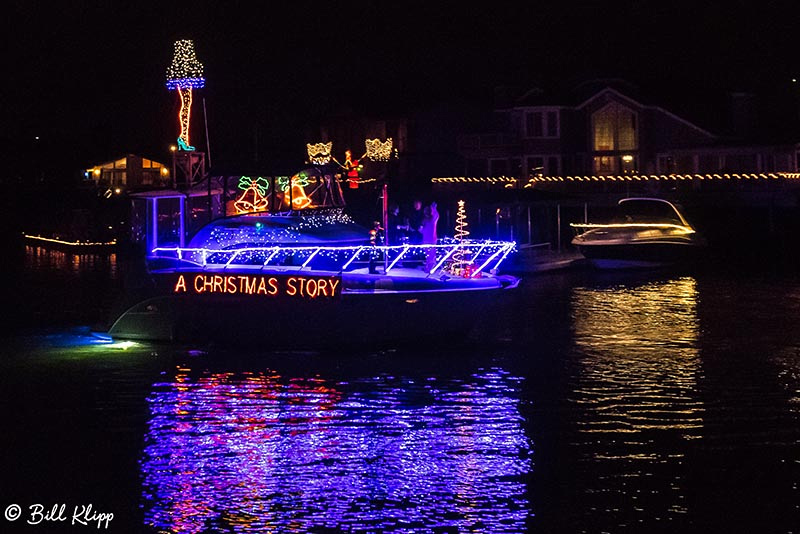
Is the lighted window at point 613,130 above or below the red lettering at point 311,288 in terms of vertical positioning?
above

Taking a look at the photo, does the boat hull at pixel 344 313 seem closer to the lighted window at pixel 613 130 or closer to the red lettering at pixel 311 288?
the red lettering at pixel 311 288

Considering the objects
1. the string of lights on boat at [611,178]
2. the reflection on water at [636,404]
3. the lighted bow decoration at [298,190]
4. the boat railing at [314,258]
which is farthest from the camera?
the string of lights on boat at [611,178]

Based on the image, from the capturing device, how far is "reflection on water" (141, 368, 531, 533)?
12555mm

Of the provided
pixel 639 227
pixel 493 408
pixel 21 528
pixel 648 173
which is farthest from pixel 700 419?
pixel 648 173

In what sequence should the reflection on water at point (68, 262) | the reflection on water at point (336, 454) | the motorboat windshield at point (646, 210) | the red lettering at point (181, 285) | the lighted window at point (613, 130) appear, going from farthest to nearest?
the lighted window at point (613, 130), the motorboat windshield at point (646, 210), the reflection on water at point (68, 262), the red lettering at point (181, 285), the reflection on water at point (336, 454)

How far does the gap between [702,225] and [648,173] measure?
62.9 feet

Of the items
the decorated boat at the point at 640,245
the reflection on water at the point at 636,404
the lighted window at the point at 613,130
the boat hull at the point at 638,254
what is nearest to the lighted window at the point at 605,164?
the lighted window at the point at 613,130

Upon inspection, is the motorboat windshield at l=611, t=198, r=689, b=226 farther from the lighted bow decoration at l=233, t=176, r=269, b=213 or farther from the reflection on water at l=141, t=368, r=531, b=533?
the reflection on water at l=141, t=368, r=531, b=533

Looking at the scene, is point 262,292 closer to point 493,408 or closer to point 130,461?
point 493,408

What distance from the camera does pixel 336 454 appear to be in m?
15.0

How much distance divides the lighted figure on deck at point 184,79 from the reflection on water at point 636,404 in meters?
8.10

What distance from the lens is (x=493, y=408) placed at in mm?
17844

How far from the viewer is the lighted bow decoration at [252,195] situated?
24.5m

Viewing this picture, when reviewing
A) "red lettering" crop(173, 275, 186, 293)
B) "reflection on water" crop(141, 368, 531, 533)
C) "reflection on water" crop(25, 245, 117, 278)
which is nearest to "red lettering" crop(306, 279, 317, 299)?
"reflection on water" crop(141, 368, 531, 533)
